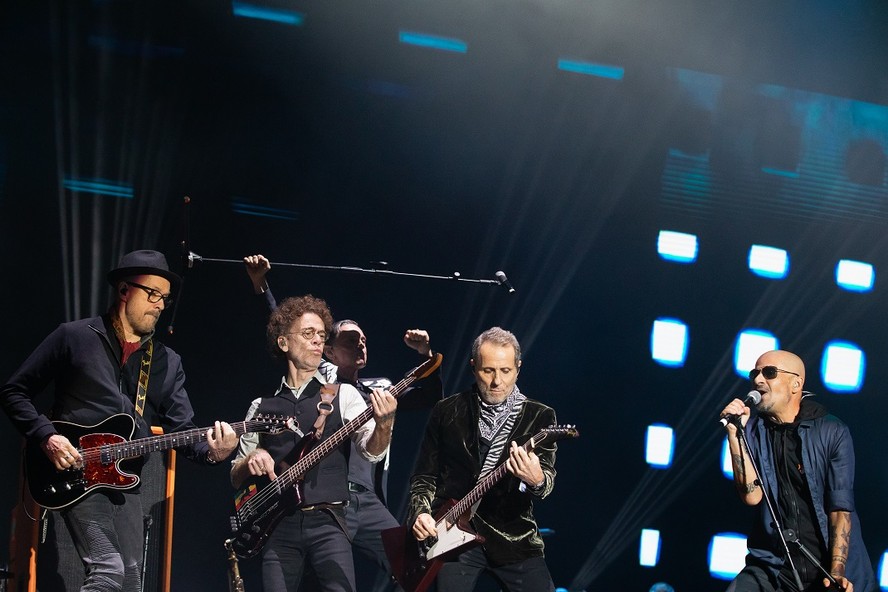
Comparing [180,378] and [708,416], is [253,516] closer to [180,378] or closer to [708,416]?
[180,378]

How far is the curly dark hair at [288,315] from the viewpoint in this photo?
5.09 m

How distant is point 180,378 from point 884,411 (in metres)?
5.58

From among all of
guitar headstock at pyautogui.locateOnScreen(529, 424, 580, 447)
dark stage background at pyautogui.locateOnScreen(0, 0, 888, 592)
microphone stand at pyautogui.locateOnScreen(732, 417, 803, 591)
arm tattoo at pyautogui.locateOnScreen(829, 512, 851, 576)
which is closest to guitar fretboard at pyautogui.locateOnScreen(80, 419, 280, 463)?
guitar headstock at pyautogui.locateOnScreen(529, 424, 580, 447)

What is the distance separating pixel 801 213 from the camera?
726cm

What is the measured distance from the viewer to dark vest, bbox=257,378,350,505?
15.3ft

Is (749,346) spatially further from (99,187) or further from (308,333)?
(99,187)

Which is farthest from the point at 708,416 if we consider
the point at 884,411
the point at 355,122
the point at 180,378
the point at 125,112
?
the point at 125,112

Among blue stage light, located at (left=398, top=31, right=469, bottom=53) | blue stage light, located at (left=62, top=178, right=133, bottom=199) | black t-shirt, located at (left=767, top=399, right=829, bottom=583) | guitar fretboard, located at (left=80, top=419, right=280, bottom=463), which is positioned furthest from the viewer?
blue stage light, located at (left=398, top=31, right=469, bottom=53)

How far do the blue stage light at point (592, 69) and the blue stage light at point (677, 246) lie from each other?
1.25m

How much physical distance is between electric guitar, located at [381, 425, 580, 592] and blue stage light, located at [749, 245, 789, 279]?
3.50 metres

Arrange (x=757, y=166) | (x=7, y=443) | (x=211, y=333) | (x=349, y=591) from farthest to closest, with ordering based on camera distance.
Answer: (x=757, y=166)
(x=211, y=333)
(x=7, y=443)
(x=349, y=591)

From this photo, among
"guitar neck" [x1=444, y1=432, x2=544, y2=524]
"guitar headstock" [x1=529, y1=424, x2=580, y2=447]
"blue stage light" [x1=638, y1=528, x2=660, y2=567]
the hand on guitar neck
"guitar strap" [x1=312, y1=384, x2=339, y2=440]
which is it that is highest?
"guitar strap" [x1=312, y1=384, x2=339, y2=440]

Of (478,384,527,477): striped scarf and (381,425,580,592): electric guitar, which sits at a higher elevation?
(478,384,527,477): striped scarf

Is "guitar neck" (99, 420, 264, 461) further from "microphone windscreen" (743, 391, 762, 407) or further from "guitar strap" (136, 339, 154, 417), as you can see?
"microphone windscreen" (743, 391, 762, 407)
